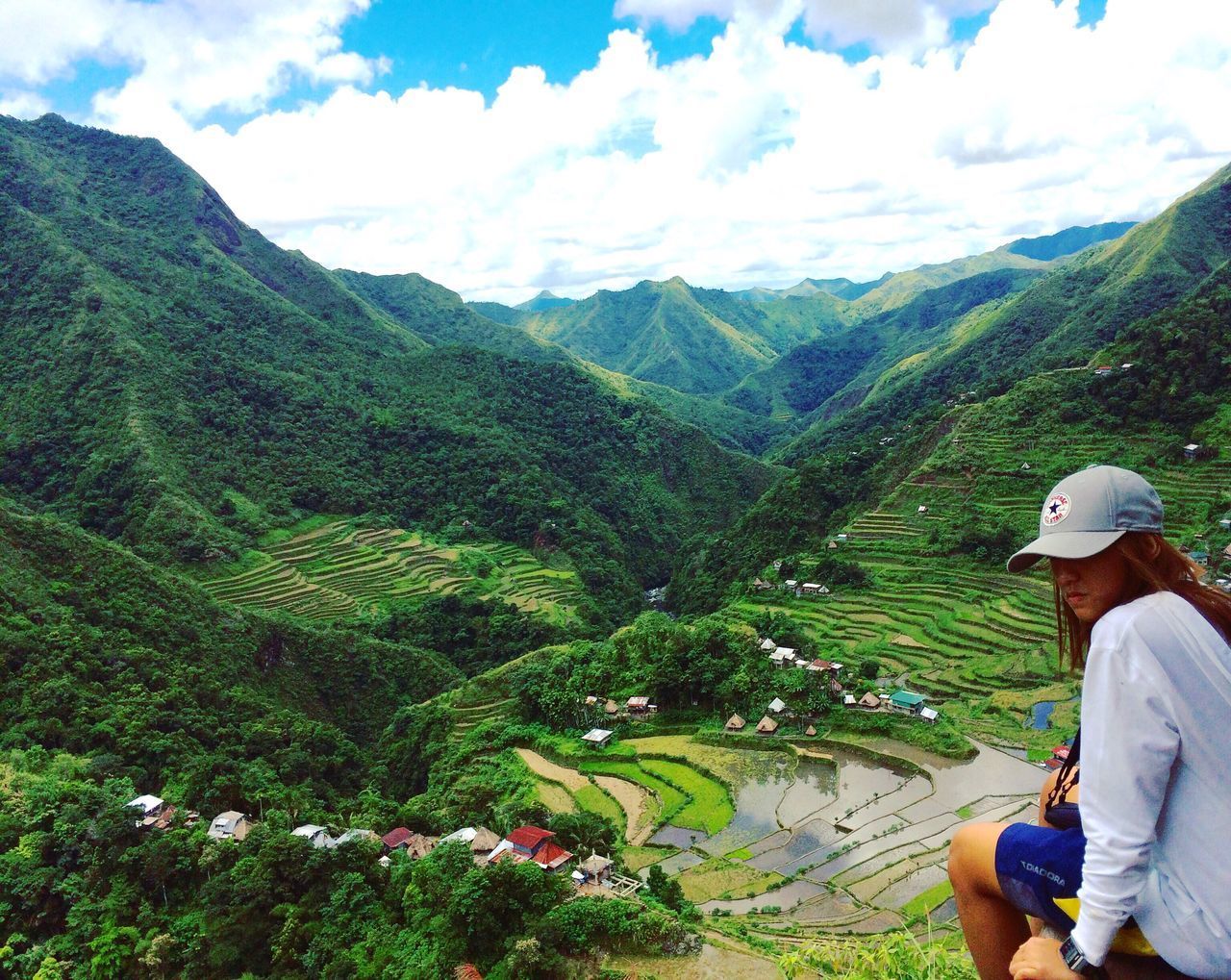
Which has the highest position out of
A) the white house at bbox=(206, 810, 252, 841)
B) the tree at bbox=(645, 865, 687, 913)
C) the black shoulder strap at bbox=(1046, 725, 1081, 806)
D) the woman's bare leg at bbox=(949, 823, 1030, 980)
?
the black shoulder strap at bbox=(1046, 725, 1081, 806)

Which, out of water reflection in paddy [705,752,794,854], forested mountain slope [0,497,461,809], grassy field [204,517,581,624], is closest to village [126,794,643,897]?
forested mountain slope [0,497,461,809]

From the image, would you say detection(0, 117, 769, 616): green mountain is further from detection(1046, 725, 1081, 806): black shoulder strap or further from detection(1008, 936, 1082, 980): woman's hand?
detection(1008, 936, 1082, 980): woman's hand

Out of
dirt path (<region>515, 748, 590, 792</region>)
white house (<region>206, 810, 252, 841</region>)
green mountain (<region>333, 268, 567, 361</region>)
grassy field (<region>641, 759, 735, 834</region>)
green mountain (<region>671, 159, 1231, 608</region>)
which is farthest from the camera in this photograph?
green mountain (<region>333, 268, 567, 361</region>)

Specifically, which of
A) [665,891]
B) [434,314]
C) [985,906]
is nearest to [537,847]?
[665,891]

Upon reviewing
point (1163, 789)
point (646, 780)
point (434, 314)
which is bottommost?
point (646, 780)

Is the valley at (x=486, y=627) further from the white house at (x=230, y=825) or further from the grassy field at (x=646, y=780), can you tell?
the white house at (x=230, y=825)

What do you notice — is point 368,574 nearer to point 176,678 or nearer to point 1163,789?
point 176,678

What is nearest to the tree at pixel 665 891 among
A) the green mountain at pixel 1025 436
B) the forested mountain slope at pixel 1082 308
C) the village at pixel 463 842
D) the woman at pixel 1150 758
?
→ the village at pixel 463 842

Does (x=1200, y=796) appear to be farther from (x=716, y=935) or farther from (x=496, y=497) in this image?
(x=496, y=497)
